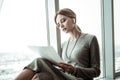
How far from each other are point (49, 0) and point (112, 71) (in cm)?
118

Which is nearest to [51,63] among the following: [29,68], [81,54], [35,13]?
[29,68]

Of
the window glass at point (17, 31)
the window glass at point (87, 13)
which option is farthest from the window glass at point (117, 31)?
the window glass at point (17, 31)

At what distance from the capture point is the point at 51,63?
60.4 inches

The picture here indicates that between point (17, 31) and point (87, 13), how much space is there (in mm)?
916

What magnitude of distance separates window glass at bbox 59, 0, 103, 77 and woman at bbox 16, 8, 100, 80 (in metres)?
0.55

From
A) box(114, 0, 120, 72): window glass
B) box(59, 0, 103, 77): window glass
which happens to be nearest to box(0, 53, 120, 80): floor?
box(59, 0, 103, 77): window glass

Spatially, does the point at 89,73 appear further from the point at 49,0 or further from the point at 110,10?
the point at 110,10

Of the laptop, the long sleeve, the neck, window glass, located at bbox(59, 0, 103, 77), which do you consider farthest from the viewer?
window glass, located at bbox(59, 0, 103, 77)

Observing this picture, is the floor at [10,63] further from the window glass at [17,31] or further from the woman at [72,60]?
the woman at [72,60]

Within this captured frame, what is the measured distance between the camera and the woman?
1.51 metres

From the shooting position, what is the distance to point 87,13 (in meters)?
2.53

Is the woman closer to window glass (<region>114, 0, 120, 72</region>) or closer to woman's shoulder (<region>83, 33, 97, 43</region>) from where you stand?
woman's shoulder (<region>83, 33, 97, 43</region>)

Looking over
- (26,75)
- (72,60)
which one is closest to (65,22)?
(72,60)

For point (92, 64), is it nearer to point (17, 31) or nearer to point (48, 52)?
point (48, 52)
